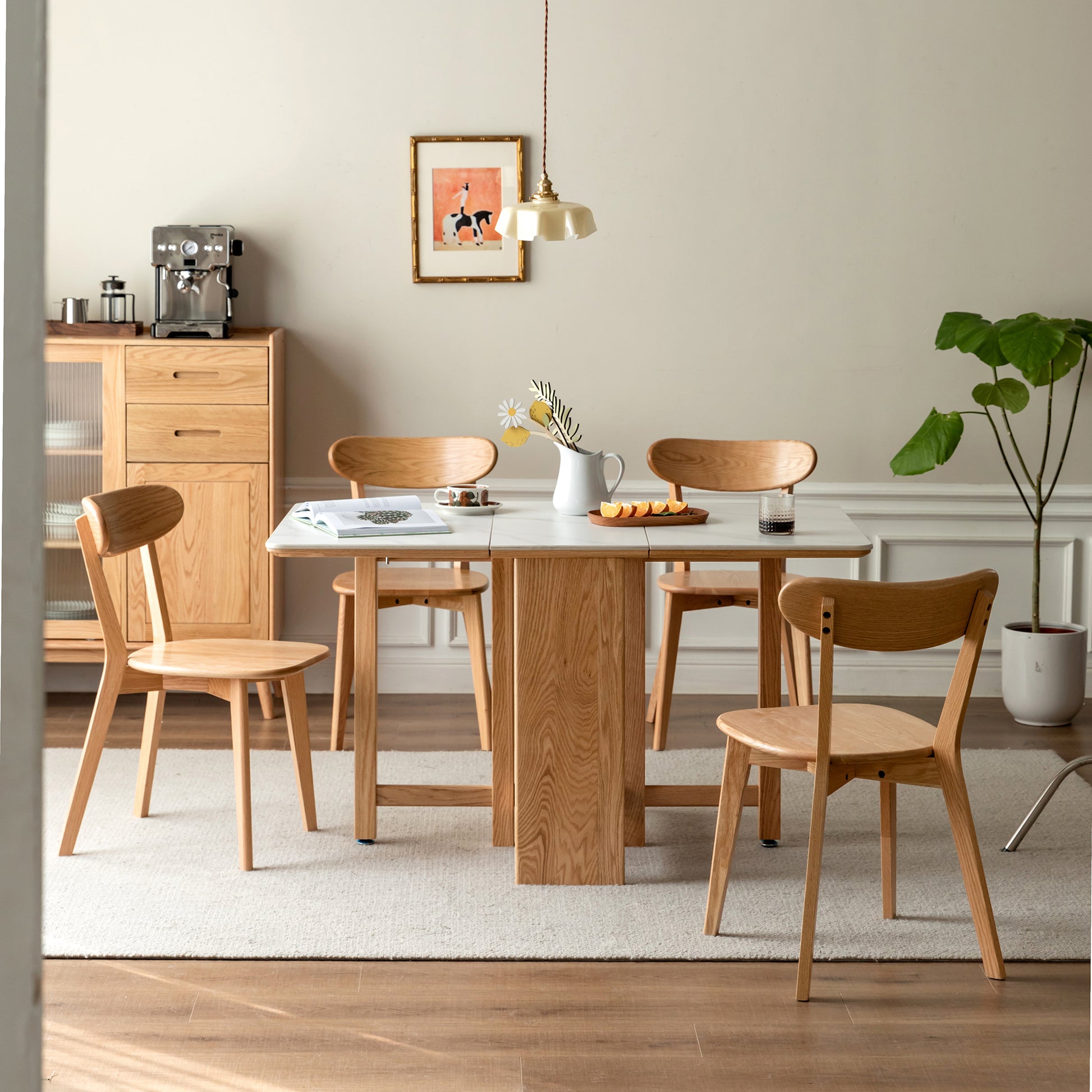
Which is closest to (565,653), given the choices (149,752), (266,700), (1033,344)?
(149,752)

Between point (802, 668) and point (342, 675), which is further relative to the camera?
point (342, 675)

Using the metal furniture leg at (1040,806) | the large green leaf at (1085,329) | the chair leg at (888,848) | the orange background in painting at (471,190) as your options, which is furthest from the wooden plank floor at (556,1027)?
the orange background in painting at (471,190)

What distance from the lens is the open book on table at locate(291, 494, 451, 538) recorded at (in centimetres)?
285

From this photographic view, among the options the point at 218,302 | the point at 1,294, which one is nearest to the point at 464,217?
the point at 218,302

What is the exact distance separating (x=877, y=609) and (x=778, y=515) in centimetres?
71

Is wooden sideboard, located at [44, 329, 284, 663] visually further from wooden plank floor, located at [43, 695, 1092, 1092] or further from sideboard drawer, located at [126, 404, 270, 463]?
wooden plank floor, located at [43, 695, 1092, 1092]

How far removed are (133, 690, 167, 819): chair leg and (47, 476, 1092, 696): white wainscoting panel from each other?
4.49 feet

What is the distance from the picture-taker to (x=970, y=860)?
7.78 feet

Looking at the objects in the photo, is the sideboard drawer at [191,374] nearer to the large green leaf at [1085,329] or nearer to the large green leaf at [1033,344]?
the large green leaf at [1033,344]

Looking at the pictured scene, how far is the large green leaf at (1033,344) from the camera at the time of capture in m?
3.82

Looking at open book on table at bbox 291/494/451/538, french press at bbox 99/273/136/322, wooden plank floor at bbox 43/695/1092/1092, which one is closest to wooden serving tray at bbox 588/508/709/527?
open book on table at bbox 291/494/451/538

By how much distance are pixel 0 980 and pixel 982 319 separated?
407 cm

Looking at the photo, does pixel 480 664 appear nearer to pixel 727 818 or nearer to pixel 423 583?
pixel 423 583

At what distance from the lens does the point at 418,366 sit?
14.7ft
